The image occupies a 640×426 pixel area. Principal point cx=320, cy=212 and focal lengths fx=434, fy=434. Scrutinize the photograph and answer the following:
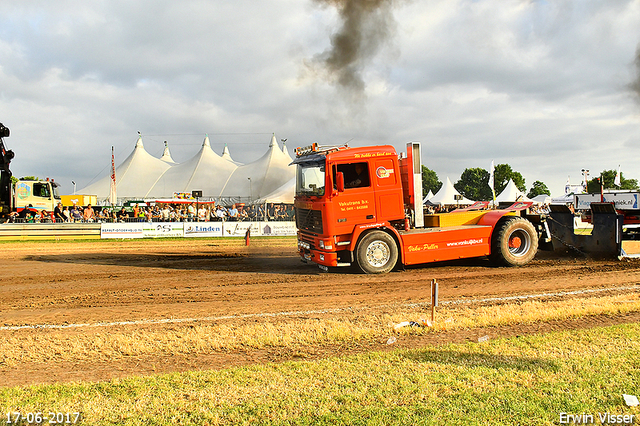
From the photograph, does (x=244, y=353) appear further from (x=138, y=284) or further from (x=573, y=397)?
(x=138, y=284)

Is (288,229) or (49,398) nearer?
(49,398)

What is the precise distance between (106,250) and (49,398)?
15609 mm

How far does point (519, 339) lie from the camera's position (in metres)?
5.43

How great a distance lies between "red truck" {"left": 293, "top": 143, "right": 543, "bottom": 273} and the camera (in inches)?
398

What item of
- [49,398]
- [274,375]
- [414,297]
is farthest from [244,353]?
[414,297]

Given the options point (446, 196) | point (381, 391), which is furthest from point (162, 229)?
point (446, 196)

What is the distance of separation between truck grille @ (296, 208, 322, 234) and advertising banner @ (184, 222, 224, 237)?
1428cm

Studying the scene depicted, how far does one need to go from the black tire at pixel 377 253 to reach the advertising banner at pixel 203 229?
16071mm

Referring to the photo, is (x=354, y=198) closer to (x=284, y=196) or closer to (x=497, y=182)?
(x=284, y=196)

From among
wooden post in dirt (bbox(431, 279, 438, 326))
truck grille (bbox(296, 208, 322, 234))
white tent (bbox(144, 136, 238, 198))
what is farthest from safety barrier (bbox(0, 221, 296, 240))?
white tent (bbox(144, 136, 238, 198))

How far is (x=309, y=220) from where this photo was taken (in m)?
10.8

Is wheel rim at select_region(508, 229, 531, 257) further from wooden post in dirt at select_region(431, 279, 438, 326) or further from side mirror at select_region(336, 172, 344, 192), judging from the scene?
wooden post in dirt at select_region(431, 279, 438, 326)

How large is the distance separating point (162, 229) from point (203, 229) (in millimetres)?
2220

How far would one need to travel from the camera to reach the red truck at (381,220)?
33.2 ft
